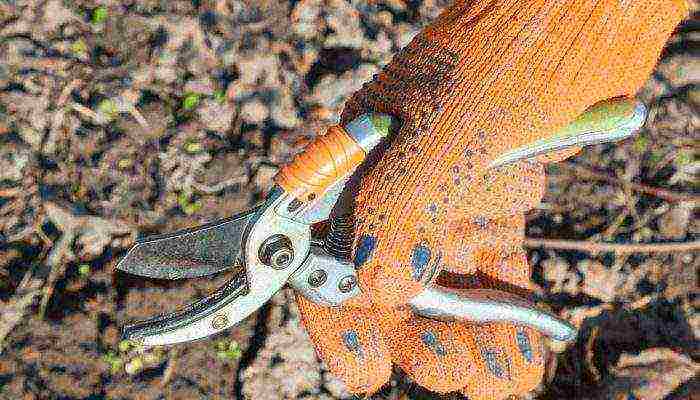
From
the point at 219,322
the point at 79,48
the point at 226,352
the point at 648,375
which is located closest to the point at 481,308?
the point at 219,322

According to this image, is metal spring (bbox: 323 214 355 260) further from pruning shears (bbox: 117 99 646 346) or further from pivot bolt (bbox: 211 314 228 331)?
pivot bolt (bbox: 211 314 228 331)

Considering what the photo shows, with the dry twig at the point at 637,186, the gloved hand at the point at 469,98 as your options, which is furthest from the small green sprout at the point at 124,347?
the dry twig at the point at 637,186

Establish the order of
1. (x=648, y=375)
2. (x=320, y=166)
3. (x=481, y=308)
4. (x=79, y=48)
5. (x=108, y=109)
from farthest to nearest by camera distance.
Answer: (x=79, y=48) < (x=108, y=109) < (x=648, y=375) < (x=481, y=308) < (x=320, y=166)

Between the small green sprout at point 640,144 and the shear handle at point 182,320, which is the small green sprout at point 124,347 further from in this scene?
the small green sprout at point 640,144

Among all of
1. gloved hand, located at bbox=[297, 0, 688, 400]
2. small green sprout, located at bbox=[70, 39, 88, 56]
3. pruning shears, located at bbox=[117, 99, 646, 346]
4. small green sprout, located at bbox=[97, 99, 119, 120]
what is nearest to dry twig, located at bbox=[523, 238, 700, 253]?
gloved hand, located at bbox=[297, 0, 688, 400]

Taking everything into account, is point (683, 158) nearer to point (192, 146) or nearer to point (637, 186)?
point (637, 186)

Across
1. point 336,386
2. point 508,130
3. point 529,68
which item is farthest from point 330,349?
point 529,68
